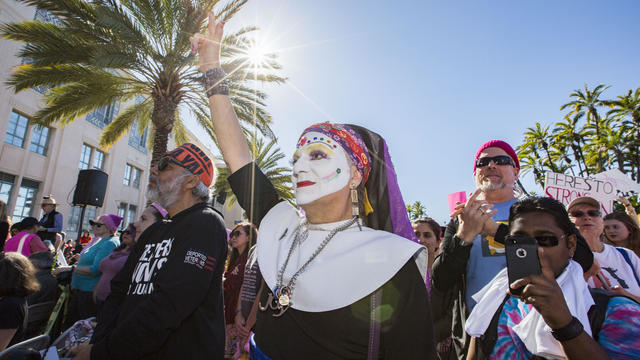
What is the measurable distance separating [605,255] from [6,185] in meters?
18.9

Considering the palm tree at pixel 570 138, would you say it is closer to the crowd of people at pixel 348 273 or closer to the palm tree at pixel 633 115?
the palm tree at pixel 633 115

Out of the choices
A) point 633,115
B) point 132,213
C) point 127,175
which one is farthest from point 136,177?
point 633,115

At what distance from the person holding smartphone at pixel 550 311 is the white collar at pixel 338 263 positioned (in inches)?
18.8

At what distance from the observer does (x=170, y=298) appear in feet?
5.69

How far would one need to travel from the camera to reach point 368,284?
4.18ft

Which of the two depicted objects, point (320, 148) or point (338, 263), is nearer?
point (338, 263)

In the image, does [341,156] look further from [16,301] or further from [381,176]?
[16,301]

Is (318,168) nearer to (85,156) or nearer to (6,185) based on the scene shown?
(6,185)

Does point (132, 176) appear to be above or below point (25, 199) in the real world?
above

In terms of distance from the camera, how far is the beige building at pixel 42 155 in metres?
13.5

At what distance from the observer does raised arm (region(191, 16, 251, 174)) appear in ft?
6.12

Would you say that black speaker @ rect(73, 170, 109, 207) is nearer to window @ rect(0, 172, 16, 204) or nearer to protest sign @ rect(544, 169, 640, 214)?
window @ rect(0, 172, 16, 204)

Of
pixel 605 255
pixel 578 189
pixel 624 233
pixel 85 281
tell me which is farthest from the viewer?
pixel 578 189

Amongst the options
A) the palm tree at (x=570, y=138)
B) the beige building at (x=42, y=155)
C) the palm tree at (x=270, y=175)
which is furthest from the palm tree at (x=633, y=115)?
the beige building at (x=42, y=155)
